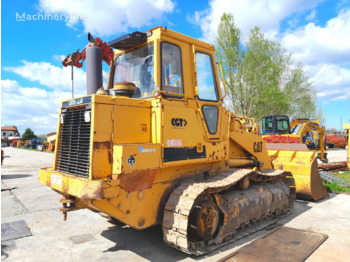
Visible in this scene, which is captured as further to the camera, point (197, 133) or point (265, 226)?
point (265, 226)

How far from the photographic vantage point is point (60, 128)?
14.8 ft

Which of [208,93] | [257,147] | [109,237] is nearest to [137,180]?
[109,237]

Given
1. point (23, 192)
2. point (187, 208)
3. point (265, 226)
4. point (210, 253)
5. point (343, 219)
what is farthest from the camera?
point (23, 192)

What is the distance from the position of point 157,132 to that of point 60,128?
1.70m

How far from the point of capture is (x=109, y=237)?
494 centimetres

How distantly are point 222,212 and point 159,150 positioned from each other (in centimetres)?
153

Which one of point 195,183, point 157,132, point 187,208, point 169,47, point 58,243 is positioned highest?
point 169,47

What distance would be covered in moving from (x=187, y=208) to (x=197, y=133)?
130 centimetres

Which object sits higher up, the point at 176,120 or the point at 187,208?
the point at 176,120

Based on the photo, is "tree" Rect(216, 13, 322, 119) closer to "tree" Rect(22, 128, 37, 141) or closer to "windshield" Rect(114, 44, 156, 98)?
"windshield" Rect(114, 44, 156, 98)

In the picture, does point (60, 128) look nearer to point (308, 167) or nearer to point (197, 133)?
point (197, 133)

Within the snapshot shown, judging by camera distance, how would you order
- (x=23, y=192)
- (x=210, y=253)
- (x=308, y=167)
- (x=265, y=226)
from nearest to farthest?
(x=210, y=253) < (x=265, y=226) < (x=308, y=167) < (x=23, y=192)

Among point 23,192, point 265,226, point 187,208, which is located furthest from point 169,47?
point 23,192

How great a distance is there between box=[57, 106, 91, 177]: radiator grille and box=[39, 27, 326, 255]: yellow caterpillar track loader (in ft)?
0.05
